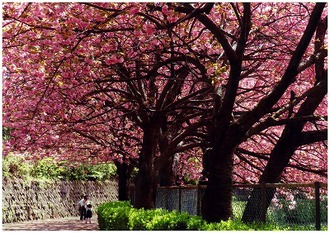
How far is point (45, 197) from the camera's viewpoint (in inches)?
1292

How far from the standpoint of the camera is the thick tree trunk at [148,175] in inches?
629

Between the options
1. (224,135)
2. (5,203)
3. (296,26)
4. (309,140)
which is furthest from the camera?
(5,203)

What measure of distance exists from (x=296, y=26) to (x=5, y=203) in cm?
1953

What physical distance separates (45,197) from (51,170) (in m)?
2.02

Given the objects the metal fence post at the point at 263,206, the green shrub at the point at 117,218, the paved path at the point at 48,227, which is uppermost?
the metal fence post at the point at 263,206

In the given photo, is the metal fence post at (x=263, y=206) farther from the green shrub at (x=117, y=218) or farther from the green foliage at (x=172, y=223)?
the green shrub at (x=117, y=218)

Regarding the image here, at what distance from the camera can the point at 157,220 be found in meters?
12.0

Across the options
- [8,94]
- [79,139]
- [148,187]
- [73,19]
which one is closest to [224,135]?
[73,19]

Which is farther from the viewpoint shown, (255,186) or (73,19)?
(255,186)

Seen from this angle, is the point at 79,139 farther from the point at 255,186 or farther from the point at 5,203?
the point at 255,186

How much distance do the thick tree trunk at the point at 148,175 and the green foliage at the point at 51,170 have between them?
42.9 feet

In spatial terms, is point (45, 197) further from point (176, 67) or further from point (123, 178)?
point (176, 67)

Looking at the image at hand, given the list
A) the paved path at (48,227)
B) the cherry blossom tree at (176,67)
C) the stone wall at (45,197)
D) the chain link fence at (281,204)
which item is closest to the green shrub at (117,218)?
the cherry blossom tree at (176,67)

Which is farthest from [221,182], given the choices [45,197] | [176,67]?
[45,197]
